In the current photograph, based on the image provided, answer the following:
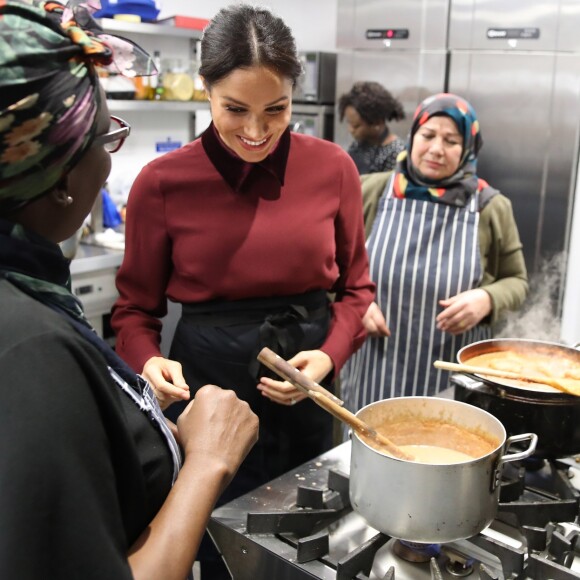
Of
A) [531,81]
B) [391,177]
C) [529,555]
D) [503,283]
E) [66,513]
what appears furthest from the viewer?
[531,81]

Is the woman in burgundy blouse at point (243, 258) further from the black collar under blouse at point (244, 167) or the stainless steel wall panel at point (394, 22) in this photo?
the stainless steel wall panel at point (394, 22)

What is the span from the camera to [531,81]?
3.32m

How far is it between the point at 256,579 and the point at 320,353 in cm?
56

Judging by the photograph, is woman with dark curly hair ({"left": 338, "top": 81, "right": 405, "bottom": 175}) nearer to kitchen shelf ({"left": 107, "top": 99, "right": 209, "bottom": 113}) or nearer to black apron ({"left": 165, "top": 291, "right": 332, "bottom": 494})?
kitchen shelf ({"left": 107, "top": 99, "right": 209, "bottom": 113})

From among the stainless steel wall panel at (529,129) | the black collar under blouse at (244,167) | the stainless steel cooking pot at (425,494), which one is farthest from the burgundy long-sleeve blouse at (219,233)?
the stainless steel wall panel at (529,129)

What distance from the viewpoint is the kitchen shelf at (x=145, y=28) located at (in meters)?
3.15

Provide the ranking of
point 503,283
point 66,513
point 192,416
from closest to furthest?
1. point 66,513
2. point 192,416
3. point 503,283

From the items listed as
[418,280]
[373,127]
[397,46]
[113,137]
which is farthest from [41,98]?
[397,46]

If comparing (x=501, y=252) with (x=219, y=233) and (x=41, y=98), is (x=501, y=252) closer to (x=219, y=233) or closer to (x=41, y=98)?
(x=219, y=233)

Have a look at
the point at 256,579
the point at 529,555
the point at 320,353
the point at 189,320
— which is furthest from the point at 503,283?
the point at 256,579

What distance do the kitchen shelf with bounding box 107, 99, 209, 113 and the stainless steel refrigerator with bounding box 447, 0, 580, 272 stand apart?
132 cm

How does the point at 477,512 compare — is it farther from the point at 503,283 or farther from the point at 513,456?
the point at 503,283

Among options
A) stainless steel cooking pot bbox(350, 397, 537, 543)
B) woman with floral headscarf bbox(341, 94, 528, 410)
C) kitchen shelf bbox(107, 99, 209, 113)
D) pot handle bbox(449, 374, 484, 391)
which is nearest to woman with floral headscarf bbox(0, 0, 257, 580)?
stainless steel cooking pot bbox(350, 397, 537, 543)

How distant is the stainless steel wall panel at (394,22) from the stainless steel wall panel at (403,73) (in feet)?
0.14
